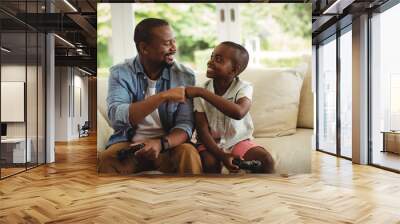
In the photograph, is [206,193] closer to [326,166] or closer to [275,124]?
[275,124]

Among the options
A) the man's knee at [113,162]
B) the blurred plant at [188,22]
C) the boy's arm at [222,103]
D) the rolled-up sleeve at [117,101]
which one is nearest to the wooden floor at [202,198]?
the man's knee at [113,162]

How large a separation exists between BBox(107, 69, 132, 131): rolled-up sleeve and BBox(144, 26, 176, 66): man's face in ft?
1.93

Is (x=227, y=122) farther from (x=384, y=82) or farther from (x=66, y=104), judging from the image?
(x=66, y=104)

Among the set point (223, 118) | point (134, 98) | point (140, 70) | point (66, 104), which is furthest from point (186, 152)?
point (66, 104)

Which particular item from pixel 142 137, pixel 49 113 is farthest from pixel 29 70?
pixel 142 137

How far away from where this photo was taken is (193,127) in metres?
6.47

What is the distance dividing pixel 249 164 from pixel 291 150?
0.74m

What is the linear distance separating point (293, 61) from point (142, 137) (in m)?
2.66

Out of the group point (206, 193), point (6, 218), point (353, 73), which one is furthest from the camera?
point (353, 73)

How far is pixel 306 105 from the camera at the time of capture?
6703mm

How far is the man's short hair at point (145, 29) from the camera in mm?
6516

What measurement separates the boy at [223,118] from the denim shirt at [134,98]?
213 millimetres

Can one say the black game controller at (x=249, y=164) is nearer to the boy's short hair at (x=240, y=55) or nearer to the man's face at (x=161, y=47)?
the boy's short hair at (x=240, y=55)

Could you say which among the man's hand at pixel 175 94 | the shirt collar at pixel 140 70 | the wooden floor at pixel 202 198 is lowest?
the wooden floor at pixel 202 198
